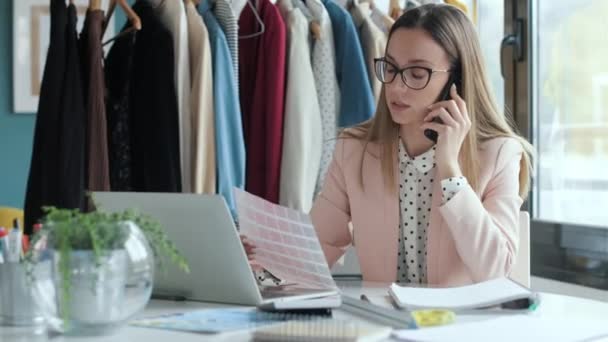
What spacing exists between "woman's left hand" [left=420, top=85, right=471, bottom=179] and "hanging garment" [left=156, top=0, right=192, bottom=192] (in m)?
0.89

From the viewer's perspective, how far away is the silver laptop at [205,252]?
46.6 inches

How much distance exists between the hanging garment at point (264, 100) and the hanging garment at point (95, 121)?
19.1 inches

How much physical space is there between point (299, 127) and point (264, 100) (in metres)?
0.14

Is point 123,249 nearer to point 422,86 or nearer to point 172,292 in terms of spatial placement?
point 172,292

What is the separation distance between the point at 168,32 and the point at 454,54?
96cm

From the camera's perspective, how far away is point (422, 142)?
1.92m

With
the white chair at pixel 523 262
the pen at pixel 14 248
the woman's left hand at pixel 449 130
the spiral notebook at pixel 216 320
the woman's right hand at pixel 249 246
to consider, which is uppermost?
the woman's left hand at pixel 449 130

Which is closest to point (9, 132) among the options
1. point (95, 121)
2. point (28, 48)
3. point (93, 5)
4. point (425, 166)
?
point (28, 48)

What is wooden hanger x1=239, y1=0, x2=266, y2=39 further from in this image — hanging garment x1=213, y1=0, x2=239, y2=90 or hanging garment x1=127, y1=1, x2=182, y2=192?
hanging garment x1=127, y1=1, x2=182, y2=192

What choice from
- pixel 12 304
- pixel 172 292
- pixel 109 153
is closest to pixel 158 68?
pixel 109 153

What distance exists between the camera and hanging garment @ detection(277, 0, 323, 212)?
2.52 metres

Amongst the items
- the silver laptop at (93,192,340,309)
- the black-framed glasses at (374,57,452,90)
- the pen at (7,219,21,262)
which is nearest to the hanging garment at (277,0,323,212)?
the black-framed glasses at (374,57,452,90)

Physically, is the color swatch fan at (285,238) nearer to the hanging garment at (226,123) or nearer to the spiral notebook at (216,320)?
the spiral notebook at (216,320)

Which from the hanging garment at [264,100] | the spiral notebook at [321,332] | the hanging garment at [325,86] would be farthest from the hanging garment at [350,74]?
the spiral notebook at [321,332]
